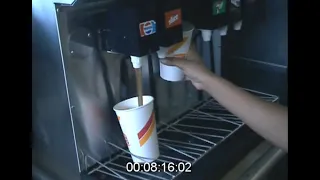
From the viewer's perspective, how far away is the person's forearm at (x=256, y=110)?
2.26 feet

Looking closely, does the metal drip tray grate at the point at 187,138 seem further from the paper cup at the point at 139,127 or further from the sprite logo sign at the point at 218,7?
the sprite logo sign at the point at 218,7

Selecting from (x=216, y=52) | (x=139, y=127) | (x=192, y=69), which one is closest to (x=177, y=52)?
(x=192, y=69)

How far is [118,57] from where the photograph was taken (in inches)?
30.9

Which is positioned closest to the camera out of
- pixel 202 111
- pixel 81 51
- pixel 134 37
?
pixel 134 37

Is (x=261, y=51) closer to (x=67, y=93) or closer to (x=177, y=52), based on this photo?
(x=177, y=52)

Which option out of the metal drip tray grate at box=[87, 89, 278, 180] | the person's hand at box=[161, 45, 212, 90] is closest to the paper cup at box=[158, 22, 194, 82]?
the person's hand at box=[161, 45, 212, 90]

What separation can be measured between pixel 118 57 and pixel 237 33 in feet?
1.15

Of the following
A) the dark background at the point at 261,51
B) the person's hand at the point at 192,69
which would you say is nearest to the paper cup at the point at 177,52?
the person's hand at the point at 192,69

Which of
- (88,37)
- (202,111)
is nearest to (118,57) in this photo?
(88,37)

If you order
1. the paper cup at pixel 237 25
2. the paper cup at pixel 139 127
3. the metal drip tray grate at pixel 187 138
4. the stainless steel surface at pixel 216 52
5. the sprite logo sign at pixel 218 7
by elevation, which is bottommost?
the metal drip tray grate at pixel 187 138

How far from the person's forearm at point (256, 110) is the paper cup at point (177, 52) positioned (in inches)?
2.7

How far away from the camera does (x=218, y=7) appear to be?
807 mm
